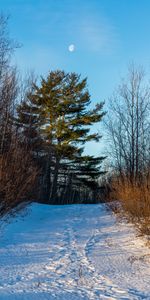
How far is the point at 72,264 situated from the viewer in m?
6.15

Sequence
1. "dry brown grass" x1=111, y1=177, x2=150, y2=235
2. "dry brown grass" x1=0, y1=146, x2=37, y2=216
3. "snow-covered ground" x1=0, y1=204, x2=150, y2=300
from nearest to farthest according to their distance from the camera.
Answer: "snow-covered ground" x1=0, y1=204, x2=150, y2=300
"dry brown grass" x1=111, y1=177, x2=150, y2=235
"dry brown grass" x1=0, y1=146, x2=37, y2=216

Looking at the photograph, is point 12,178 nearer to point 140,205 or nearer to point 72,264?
point 140,205

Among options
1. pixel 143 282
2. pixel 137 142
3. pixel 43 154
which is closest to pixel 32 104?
pixel 43 154

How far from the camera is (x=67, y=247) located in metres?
7.80

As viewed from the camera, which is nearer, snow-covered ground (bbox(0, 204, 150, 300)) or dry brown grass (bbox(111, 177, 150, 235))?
snow-covered ground (bbox(0, 204, 150, 300))

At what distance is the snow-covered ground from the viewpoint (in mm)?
4543

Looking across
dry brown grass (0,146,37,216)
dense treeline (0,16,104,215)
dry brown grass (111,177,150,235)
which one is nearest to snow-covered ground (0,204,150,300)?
dry brown grass (111,177,150,235)

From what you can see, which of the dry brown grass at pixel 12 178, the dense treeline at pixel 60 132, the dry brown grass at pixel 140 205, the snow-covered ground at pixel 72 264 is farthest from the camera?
the dense treeline at pixel 60 132

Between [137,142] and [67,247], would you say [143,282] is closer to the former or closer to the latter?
[67,247]

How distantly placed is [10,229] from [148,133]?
14.5 metres

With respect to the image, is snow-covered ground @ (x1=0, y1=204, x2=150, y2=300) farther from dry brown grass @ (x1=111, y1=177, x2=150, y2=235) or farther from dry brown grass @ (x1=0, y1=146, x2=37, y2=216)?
dry brown grass @ (x1=0, y1=146, x2=37, y2=216)

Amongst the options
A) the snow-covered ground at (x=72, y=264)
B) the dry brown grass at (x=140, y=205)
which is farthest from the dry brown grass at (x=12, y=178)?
the dry brown grass at (x=140, y=205)

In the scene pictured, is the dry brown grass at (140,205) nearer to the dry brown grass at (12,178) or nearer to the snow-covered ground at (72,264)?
the snow-covered ground at (72,264)

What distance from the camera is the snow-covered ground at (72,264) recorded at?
14.9 feet
